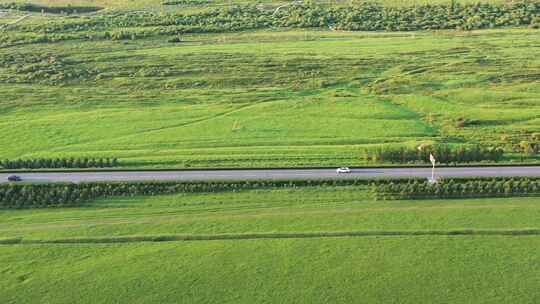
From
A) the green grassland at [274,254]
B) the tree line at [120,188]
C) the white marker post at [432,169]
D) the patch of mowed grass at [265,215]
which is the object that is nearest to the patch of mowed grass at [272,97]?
the tree line at [120,188]

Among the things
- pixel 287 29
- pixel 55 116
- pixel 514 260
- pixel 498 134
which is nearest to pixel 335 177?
pixel 514 260

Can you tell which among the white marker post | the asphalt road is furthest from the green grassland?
the asphalt road

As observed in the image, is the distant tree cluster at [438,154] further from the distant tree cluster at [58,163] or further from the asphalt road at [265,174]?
the distant tree cluster at [58,163]

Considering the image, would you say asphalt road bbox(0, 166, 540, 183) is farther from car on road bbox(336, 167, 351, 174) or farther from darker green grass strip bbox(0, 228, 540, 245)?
darker green grass strip bbox(0, 228, 540, 245)

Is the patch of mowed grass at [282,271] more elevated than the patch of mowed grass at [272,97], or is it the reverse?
the patch of mowed grass at [272,97]

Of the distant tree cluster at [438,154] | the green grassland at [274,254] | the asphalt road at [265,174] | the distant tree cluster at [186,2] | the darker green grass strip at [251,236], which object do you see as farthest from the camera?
the distant tree cluster at [186,2]

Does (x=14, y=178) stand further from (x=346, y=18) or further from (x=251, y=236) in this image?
(x=346, y=18)

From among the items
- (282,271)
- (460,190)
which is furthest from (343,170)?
(282,271)
